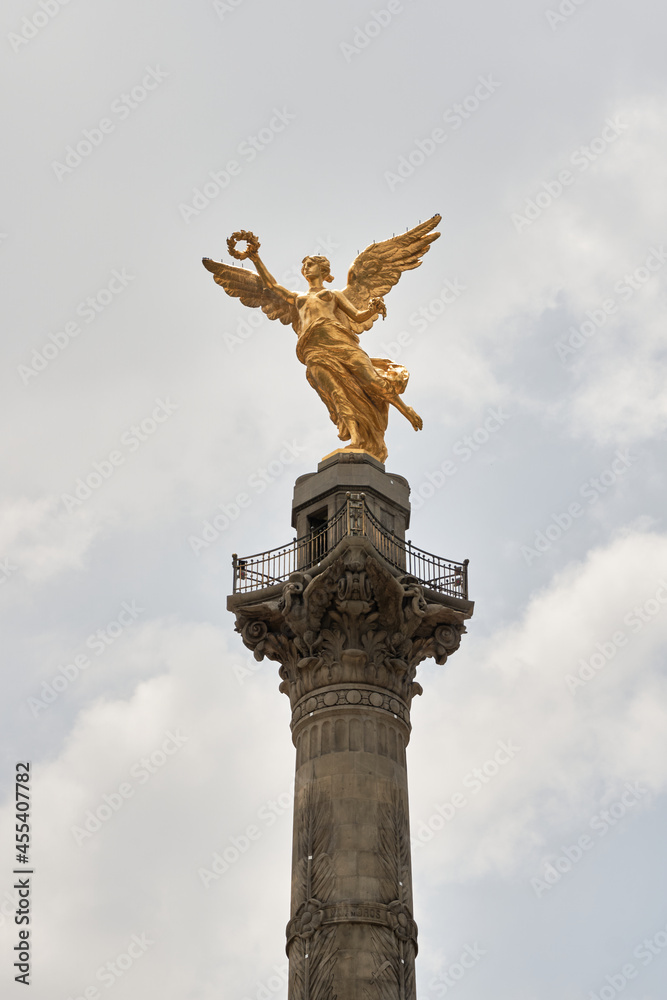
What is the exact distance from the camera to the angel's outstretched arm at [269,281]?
48594 millimetres

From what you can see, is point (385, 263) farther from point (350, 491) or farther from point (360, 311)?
point (350, 491)

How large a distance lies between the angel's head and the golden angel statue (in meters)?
0.03

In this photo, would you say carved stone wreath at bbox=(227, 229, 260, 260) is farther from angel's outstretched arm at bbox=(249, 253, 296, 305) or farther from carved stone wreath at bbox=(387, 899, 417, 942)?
carved stone wreath at bbox=(387, 899, 417, 942)

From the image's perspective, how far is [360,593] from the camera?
42656mm

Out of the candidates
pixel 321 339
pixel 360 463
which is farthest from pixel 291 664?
pixel 321 339

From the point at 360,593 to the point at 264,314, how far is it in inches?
391

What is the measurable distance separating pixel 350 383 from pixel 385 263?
4239 millimetres

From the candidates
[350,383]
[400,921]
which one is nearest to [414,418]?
[350,383]

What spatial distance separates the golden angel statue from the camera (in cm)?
4700

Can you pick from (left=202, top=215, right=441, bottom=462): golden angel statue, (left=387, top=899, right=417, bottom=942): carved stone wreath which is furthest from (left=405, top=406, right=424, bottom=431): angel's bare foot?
Result: (left=387, top=899, right=417, bottom=942): carved stone wreath

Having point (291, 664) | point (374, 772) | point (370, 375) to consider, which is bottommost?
point (374, 772)

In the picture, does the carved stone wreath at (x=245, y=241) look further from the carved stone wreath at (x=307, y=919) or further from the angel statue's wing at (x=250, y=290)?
the carved stone wreath at (x=307, y=919)

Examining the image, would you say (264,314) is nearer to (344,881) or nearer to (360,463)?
(360,463)

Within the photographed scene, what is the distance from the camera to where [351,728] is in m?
42.1
